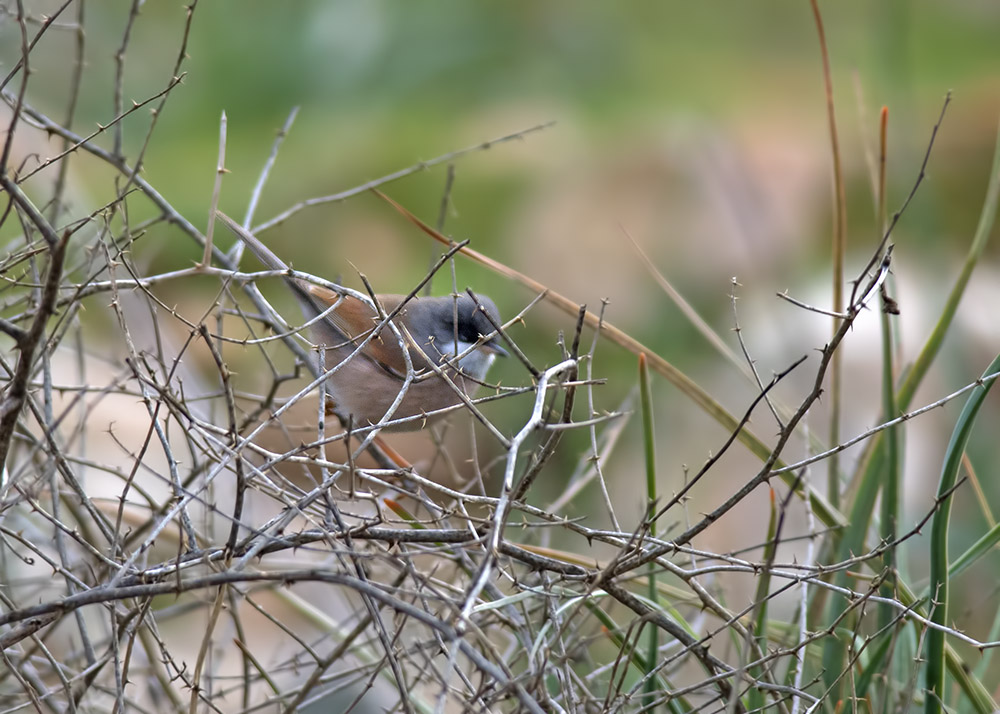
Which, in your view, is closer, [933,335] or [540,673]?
[540,673]

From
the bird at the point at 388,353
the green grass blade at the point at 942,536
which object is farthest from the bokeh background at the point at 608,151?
the green grass blade at the point at 942,536

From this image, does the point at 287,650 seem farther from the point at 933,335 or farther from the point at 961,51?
the point at 961,51

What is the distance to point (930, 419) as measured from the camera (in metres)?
5.88

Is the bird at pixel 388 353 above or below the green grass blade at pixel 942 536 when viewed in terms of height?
above

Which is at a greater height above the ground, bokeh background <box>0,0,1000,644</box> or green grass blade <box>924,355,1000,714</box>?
bokeh background <box>0,0,1000,644</box>

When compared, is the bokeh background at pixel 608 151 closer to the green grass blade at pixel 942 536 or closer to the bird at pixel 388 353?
the bird at pixel 388 353

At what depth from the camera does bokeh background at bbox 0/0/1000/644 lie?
615cm

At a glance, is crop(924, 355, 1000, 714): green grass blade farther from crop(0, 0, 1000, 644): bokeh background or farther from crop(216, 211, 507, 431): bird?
crop(0, 0, 1000, 644): bokeh background

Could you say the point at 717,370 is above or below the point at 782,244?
below

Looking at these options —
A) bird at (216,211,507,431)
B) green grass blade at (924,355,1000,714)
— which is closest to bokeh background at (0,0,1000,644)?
bird at (216,211,507,431)

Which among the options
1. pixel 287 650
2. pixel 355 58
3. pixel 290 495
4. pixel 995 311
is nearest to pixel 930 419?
pixel 995 311

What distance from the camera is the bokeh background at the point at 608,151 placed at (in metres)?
6.15

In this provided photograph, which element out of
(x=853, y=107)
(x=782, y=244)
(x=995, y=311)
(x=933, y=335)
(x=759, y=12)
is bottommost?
(x=933, y=335)

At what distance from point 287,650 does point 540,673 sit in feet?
12.5
